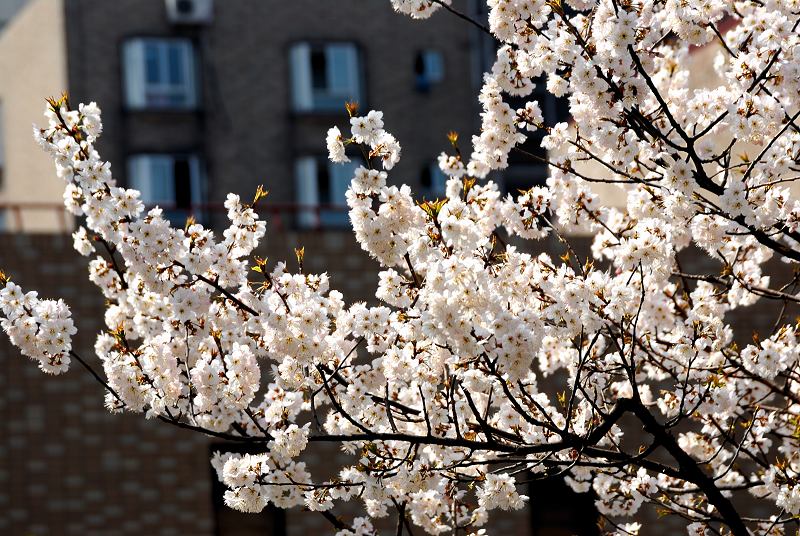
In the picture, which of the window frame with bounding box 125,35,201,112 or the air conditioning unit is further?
the window frame with bounding box 125,35,201,112

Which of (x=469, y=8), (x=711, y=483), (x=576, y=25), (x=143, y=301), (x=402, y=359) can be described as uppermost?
(x=469, y=8)

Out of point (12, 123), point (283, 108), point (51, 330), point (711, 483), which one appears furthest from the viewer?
point (12, 123)

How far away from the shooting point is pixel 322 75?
26.8m

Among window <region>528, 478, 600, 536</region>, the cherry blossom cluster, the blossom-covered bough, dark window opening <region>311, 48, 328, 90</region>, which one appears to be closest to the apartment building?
dark window opening <region>311, 48, 328, 90</region>

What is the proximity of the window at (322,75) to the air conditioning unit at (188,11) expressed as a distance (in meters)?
1.83

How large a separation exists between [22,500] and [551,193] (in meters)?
9.23

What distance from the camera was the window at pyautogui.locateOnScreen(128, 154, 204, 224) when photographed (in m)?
25.5

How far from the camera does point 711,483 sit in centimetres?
670

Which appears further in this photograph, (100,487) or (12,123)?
(12,123)

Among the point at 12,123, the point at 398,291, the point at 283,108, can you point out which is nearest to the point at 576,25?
the point at 398,291

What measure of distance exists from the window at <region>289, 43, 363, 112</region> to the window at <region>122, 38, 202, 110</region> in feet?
6.42

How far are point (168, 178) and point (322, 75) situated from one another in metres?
3.60

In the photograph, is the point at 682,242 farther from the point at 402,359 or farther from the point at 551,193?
the point at 402,359

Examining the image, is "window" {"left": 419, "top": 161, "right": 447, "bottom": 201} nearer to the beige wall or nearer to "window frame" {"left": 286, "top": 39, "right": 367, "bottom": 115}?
"window frame" {"left": 286, "top": 39, "right": 367, "bottom": 115}
